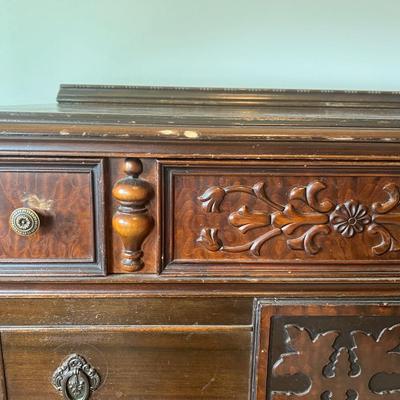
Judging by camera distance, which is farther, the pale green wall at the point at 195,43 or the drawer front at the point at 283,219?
the pale green wall at the point at 195,43

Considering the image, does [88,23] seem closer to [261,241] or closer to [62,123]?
[62,123]

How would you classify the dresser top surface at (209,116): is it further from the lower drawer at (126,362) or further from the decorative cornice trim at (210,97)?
the lower drawer at (126,362)

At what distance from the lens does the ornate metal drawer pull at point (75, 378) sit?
25.5 inches

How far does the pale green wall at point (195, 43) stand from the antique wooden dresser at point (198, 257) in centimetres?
36

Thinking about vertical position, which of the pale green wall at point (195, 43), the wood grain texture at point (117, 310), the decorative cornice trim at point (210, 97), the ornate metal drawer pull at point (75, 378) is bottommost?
the ornate metal drawer pull at point (75, 378)

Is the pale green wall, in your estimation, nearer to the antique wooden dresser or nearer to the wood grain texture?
the antique wooden dresser

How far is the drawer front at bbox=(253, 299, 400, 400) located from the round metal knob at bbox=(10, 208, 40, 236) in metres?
0.31

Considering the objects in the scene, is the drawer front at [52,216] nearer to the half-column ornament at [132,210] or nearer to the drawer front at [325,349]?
the half-column ornament at [132,210]

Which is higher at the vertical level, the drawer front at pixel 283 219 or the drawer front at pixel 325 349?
the drawer front at pixel 283 219

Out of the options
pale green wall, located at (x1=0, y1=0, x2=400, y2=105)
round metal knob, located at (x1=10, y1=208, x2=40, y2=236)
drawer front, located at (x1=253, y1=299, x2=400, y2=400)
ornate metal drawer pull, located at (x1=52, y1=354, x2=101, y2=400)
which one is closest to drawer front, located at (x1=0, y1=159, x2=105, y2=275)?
round metal knob, located at (x1=10, y1=208, x2=40, y2=236)

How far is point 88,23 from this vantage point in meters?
0.96

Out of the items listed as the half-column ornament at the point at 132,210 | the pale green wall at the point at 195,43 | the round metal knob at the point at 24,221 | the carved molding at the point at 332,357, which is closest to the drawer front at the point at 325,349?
the carved molding at the point at 332,357

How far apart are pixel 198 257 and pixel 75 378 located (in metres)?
0.24

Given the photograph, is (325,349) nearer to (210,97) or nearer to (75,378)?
(75,378)
